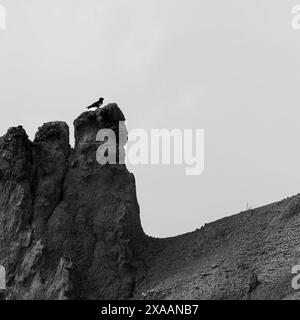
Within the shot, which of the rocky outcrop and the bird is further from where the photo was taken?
the bird

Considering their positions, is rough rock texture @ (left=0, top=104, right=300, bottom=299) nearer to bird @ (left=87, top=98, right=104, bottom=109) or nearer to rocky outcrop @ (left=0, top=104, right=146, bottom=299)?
rocky outcrop @ (left=0, top=104, right=146, bottom=299)

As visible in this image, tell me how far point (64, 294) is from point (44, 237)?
13.8ft

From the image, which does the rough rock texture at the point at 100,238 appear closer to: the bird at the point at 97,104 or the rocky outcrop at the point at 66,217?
the rocky outcrop at the point at 66,217

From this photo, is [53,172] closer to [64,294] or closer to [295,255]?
[64,294]

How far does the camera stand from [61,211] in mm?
57344

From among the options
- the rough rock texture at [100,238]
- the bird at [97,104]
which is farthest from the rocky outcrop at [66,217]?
the bird at [97,104]

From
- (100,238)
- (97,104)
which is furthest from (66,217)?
(97,104)

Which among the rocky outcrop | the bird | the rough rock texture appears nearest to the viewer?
the rough rock texture

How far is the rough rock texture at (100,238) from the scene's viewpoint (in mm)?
51656

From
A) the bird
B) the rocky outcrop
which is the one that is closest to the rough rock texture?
the rocky outcrop

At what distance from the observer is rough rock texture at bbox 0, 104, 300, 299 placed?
51656 mm

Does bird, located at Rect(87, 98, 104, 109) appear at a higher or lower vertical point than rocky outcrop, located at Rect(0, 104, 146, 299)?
higher

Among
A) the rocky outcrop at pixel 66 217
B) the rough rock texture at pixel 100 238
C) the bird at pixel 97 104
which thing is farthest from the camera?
the bird at pixel 97 104
